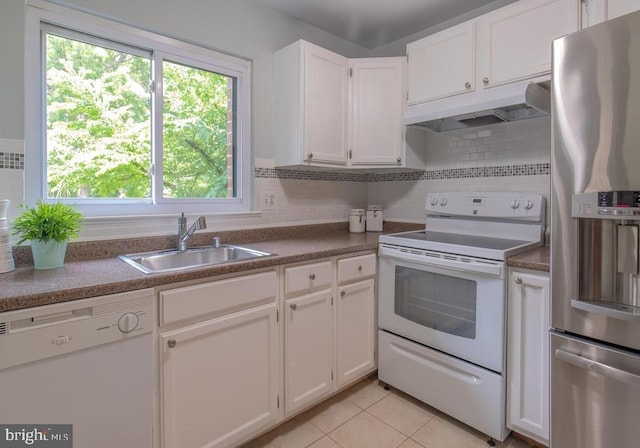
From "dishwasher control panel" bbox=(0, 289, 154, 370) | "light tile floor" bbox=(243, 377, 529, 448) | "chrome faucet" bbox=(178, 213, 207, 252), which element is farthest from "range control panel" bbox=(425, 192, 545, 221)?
"dishwasher control panel" bbox=(0, 289, 154, 370)

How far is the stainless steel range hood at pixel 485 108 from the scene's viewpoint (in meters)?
1.73

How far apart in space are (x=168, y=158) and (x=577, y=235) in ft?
6.50

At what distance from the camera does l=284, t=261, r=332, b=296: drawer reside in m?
1.68

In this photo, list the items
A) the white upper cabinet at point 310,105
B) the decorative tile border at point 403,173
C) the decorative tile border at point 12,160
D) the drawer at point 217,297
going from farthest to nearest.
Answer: the white upper cabinet at point 310,105, the decorative tile border at point 403,173, the decorative tile border at point 12,160, the drawer at point 217,297

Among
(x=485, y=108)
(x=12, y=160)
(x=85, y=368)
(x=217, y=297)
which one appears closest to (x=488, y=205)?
(x=485, y=108)

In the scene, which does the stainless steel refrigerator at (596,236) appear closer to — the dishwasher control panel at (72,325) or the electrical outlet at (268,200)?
the dishwasher control panel at (72,325)

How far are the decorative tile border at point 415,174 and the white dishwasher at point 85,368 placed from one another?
1329 millimetres

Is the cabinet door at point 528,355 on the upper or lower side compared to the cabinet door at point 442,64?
lower

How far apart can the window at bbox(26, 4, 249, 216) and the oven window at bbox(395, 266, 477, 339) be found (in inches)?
45.8

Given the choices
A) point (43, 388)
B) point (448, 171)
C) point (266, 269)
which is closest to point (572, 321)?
point (266, 269)

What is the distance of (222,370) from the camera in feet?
4.75

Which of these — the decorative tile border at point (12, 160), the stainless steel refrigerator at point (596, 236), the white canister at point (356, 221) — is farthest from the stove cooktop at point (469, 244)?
the decorative tile border at point (12, 160)

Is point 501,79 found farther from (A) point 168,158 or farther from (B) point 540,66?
(A) point 168,158

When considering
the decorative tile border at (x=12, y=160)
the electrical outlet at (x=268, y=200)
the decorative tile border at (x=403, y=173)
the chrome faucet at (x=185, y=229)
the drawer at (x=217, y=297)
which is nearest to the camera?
the drawer at (x=217, y=297)
